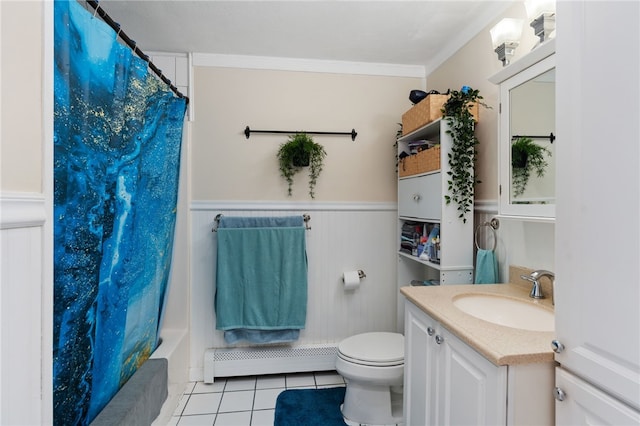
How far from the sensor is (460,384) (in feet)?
3.53

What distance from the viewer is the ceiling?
5.62ft

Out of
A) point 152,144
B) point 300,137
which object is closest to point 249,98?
point 300,137

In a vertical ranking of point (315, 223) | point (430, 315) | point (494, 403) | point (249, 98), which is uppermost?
point (249, 98)

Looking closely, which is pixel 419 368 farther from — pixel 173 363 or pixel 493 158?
pixel 173 363

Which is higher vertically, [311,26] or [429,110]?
[311,26]

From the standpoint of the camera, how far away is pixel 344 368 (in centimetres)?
183

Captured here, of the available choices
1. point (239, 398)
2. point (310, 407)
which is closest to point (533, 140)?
point (310, 407)

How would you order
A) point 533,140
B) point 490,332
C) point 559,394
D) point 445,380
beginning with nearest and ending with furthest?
point 559,394 → point 490,332 → point 445,380 → point 533,140

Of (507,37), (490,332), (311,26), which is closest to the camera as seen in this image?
(490,332)

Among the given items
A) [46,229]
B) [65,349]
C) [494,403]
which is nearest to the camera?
[46,229]

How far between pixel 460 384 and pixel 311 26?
77.2 inches

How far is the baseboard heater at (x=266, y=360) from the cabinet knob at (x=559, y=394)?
1695 mm

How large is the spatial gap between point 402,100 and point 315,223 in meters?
1.17

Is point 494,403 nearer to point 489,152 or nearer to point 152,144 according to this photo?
point 489,152
